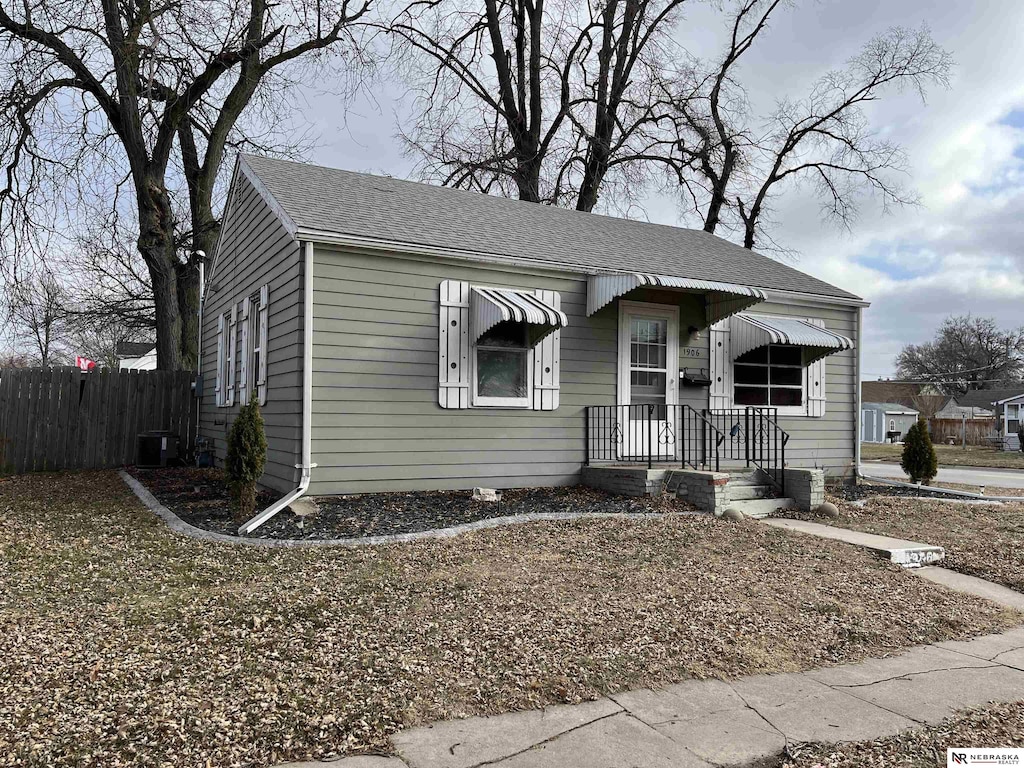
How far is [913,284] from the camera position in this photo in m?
55.4

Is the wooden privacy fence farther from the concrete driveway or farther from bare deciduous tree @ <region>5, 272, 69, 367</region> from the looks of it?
the concrete driveway

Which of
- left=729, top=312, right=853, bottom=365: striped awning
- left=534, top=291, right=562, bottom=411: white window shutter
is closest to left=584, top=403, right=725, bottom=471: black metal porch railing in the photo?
left=534, top=291, right=562, bottom=411: white window shutter

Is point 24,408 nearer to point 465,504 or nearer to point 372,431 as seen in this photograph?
point 372,431

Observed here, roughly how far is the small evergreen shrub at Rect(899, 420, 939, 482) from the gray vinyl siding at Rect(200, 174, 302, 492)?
375 inches

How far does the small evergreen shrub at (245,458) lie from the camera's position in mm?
7145

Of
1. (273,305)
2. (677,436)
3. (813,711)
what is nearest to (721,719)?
(813,711)

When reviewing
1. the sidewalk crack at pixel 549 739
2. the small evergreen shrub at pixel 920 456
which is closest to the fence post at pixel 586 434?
the small evergreen shrub at pixel 920 456

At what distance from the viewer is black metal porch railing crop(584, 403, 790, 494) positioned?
31.7ft

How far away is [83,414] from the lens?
12297mm

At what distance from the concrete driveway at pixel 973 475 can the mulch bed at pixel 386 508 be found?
7894 millimetres

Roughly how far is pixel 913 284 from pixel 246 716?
6261cm

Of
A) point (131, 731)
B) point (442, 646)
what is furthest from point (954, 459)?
point (131, 731)

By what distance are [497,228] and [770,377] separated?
4884mm

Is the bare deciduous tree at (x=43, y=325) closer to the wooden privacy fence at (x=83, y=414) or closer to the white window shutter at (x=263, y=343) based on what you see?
the wooden privacy fence at (x=83, y=414)
